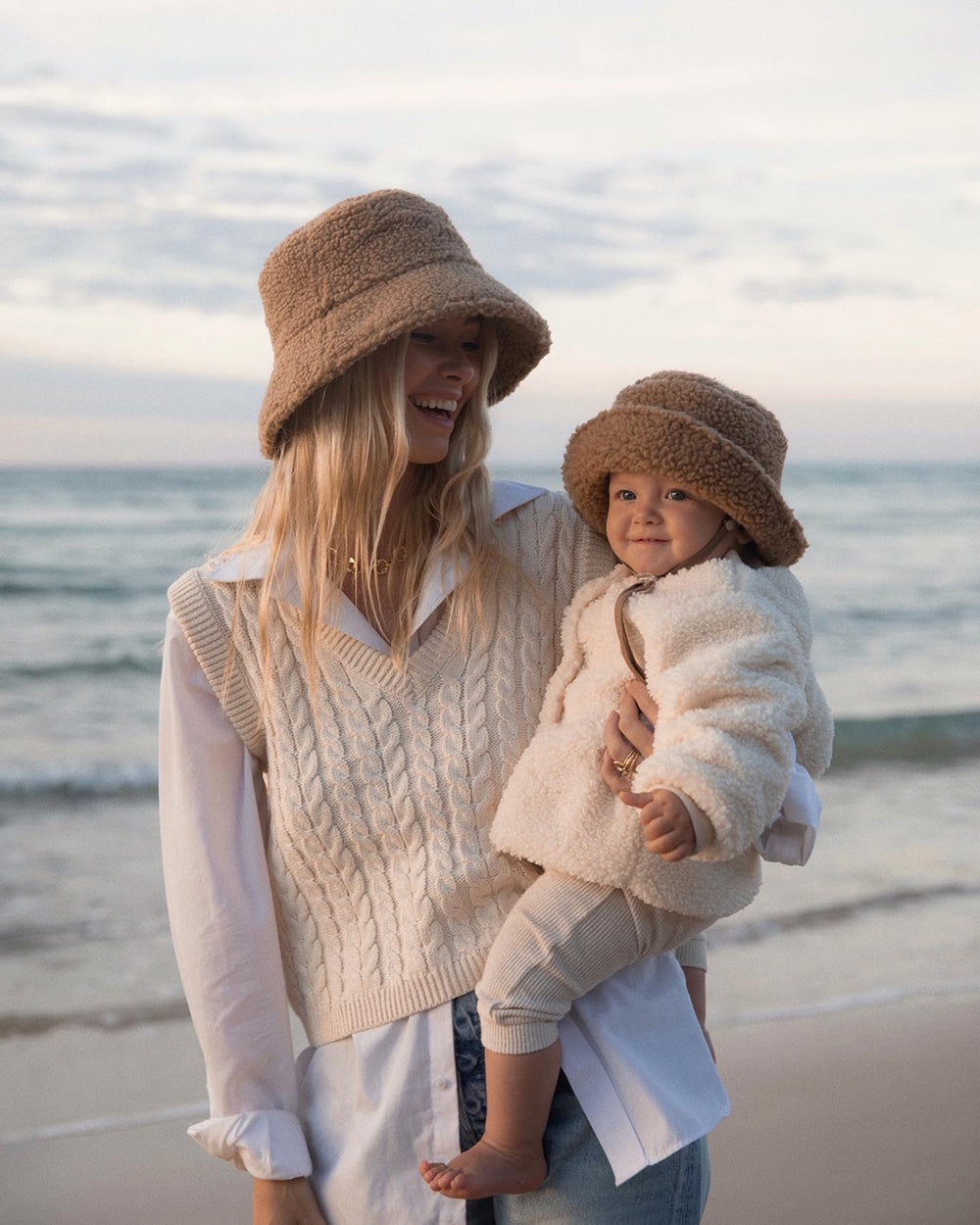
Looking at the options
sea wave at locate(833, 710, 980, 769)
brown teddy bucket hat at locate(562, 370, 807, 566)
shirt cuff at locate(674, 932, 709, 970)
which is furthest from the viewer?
sea wave at locate(833, 710, 980, 769)

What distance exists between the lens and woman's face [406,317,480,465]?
195cm

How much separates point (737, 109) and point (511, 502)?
15286 millimetres

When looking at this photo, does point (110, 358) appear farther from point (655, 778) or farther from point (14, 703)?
point (655, 778)

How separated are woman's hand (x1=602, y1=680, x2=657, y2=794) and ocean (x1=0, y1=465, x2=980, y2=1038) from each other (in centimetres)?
72

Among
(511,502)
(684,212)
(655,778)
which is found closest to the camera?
(655,778)

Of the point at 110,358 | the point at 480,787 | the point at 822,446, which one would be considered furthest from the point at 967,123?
the point at 480,787

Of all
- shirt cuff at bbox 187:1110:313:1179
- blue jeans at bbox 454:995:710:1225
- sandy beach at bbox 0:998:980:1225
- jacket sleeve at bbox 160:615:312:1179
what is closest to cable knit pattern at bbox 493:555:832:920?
blue jeans at bbox 454:995:710:1225

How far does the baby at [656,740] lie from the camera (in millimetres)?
1685

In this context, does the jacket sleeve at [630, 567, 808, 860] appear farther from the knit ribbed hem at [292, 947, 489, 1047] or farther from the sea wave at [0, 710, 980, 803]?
the sea wave at [0, 710, 980, 803]

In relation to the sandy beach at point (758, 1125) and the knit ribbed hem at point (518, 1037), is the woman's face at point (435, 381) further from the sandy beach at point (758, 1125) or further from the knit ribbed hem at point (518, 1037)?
the sandy beach at point (758, 1125)

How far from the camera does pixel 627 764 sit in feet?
5.72

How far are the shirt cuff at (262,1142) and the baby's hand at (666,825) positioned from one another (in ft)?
2.34

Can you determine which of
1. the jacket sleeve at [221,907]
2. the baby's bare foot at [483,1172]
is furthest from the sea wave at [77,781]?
the baby's bare foot at [483,1172]

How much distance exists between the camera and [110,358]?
1905 centimetres
